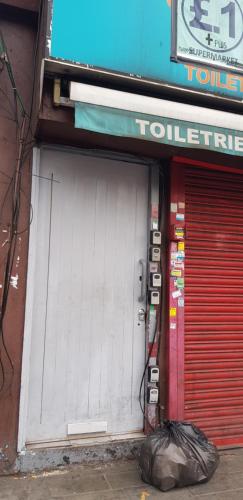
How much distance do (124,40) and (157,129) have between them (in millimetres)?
883

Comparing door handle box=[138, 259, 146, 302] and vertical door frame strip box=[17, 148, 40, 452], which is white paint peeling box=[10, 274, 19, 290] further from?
door handle box=[138, 259, 146, 302]

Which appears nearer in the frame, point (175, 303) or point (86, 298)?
point (86, 298)

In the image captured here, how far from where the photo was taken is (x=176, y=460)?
3.40 meters

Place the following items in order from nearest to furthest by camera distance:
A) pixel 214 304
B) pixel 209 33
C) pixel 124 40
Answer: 1. pixel 124 40
2. pixel 209 33
3. pixel 214 304

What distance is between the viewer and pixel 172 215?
14.0ft

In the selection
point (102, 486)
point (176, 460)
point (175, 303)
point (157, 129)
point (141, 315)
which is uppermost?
point (157, 129)

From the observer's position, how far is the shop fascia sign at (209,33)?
12.5 feet

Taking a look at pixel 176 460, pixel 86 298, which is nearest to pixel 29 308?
pixel 86 298

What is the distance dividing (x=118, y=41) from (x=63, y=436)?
351cm

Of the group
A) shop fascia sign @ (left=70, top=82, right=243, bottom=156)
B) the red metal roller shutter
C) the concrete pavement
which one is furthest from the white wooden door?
shop fascia sign @ (left=70, top=82, right=243, bottom=156)

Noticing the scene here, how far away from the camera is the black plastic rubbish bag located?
3.40m

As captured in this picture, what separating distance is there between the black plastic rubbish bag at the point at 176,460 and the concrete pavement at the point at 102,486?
0.09 m

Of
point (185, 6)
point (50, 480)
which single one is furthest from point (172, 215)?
point (50, 480)

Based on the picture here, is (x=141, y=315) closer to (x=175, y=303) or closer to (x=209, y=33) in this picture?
(x=175, y=303)
